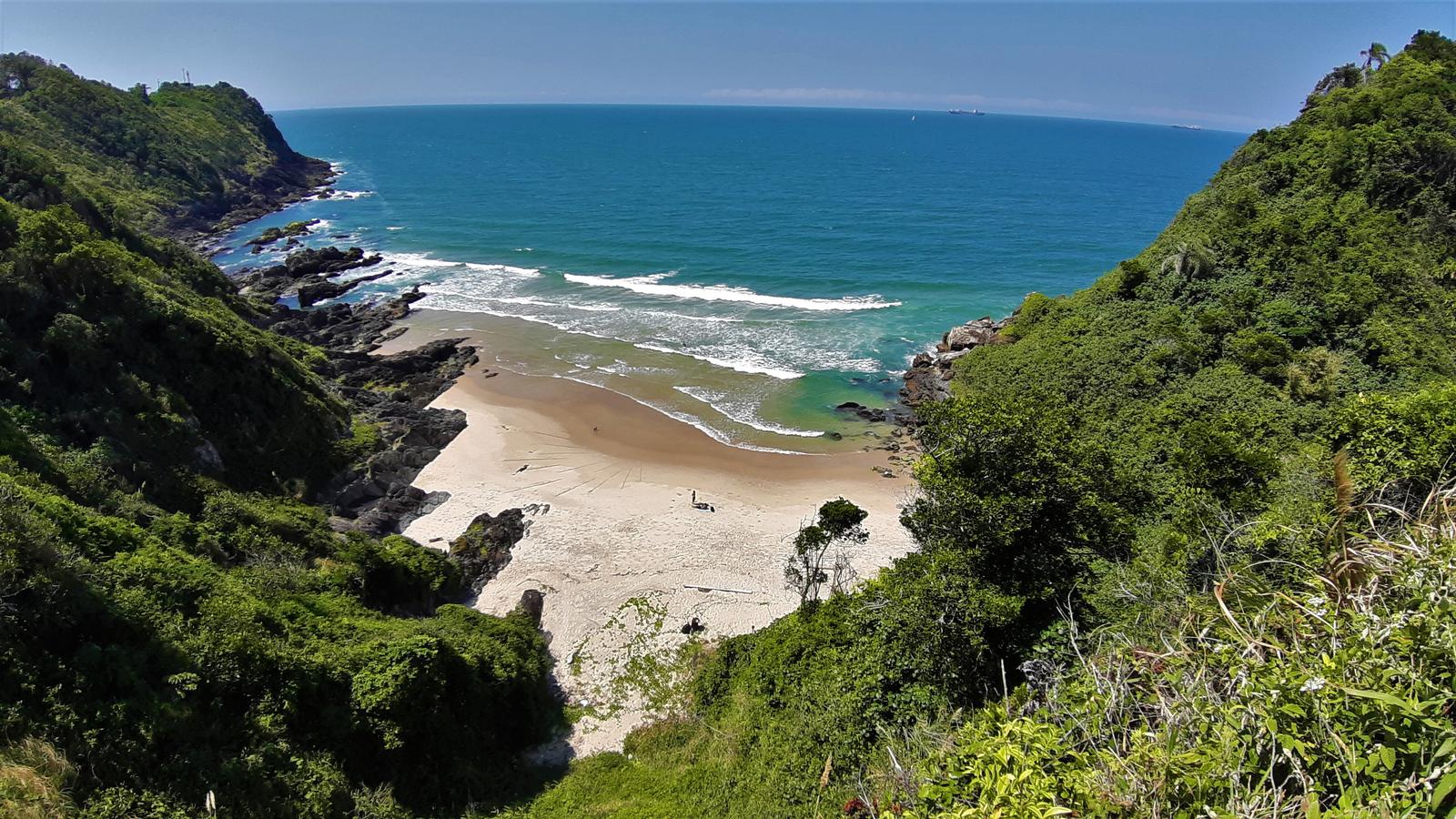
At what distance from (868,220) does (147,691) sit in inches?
3147

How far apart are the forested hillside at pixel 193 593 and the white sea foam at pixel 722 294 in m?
29.4

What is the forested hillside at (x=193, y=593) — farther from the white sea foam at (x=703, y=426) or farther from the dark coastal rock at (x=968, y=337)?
the dark coastal rock at (x=968, y=337)

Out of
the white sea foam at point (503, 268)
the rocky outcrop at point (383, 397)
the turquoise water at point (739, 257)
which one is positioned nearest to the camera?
the rocky outcrop at point (383, 397)

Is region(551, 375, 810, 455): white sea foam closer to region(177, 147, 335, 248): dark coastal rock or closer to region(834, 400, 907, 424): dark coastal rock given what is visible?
region(834, 400, 907, 424): dark coastal rock

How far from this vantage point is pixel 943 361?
134ft

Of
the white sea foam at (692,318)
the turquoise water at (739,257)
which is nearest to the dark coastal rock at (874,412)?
the turquoise water at (739,257)

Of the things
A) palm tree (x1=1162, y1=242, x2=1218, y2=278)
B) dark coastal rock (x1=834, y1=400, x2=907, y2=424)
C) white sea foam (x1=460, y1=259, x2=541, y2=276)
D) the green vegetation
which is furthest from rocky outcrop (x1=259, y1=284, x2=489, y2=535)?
palm tree (x1=1162, y1=242, x2=1218, y2=278)

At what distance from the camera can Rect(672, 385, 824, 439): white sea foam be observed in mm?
34812

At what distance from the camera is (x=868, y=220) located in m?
81.2

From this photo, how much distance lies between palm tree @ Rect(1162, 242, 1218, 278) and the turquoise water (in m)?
15.3

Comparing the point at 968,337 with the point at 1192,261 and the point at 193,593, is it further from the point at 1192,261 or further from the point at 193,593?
the point at 193,593

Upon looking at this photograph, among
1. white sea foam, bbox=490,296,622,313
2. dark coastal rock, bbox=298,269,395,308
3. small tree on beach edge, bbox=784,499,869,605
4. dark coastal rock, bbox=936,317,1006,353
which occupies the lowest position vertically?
small tree on beach edge, bbox=784,499,869,605

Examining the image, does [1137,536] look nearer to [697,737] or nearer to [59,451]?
[697,737]

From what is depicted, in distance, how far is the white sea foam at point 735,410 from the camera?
34812mm
